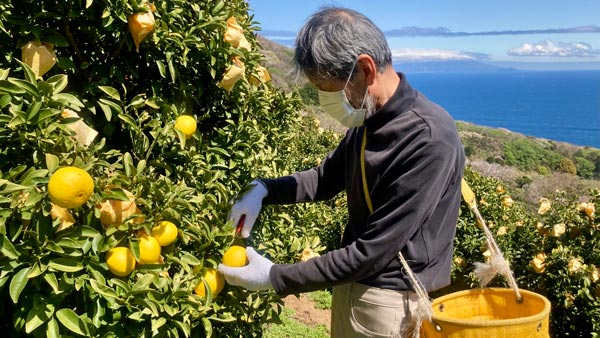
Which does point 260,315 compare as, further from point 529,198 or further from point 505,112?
point 505,112

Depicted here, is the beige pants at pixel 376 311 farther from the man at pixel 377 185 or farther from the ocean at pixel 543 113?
the ocean at pixel 543 113

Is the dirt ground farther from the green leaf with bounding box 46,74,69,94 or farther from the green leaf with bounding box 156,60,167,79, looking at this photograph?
the green leaf with bounding box 46,74,69,94

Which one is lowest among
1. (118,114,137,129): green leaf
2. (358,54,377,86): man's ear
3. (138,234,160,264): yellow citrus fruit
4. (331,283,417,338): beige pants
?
(331,283,417,338): beige pants

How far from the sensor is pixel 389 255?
1443 mm

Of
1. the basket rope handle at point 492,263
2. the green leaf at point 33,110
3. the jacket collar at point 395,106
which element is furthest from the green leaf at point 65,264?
the basket rope handle at point 492,263

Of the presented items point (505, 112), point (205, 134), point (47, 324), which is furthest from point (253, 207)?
point (505, 112)

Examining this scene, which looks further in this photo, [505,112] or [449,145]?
[505,112]

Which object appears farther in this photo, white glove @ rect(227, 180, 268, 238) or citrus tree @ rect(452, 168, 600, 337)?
citrus tree @ rect(452, 168, 600, 337)

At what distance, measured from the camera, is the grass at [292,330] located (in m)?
3.86

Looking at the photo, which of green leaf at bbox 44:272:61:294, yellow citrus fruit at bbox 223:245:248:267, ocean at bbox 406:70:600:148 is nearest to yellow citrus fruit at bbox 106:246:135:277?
green leaf at bbox 44:272:61:294

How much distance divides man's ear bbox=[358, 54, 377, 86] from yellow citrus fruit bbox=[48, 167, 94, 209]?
0.78 m

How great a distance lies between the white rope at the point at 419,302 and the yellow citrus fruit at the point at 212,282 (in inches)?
20.7

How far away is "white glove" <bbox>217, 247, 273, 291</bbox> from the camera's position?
4.80 ft

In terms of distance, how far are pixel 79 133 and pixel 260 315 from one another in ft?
2.61
